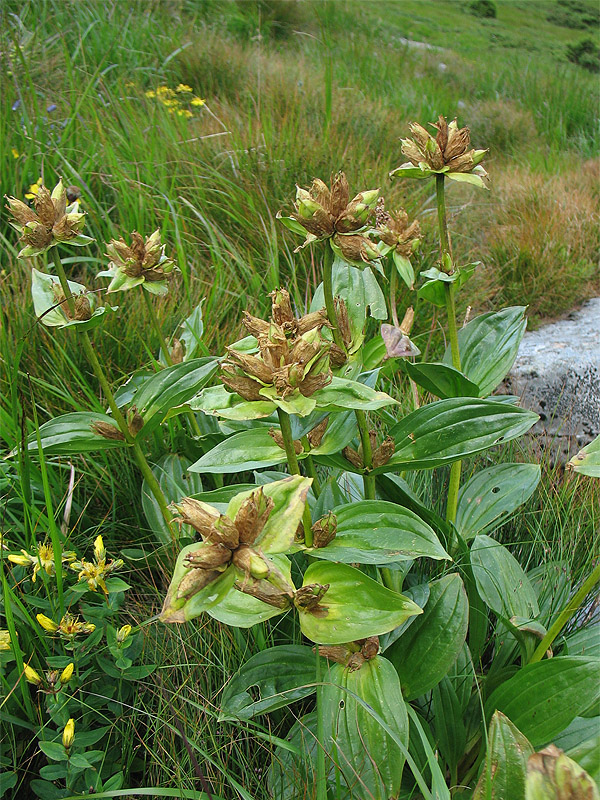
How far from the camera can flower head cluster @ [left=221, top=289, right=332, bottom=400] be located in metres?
0.92

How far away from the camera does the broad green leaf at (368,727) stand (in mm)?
1043

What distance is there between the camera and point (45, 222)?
1396 millimetres

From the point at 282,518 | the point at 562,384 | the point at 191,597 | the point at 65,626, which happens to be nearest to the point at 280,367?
the point at 282,518

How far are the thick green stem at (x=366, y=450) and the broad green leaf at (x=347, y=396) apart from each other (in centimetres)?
14

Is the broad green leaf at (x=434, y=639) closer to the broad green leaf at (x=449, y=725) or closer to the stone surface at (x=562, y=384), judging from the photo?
the broad green leaf at (x=449, y=725)

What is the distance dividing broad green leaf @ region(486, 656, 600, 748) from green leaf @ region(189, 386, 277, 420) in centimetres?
65

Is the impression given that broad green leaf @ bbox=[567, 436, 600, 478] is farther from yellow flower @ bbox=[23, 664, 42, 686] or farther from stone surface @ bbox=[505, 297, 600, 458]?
stone surface @ bbox=[505, 297, 600, 458]

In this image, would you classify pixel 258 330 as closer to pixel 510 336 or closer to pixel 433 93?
pixel 510 336

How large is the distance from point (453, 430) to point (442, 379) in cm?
20

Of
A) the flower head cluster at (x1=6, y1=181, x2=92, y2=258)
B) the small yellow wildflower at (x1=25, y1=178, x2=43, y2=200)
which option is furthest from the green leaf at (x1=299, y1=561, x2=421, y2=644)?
the small yellow wildflower at (x1=25, y1=178, x2=43, y2=200)

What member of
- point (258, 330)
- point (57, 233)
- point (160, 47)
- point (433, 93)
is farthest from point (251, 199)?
point (433, 93)

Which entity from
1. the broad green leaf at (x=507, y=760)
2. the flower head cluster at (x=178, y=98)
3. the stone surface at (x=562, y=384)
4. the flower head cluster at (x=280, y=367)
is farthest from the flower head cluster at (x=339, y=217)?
the flower head cluster at (x=178, y=98)

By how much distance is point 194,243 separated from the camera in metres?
2.67

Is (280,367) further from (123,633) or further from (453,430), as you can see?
(123,633)
